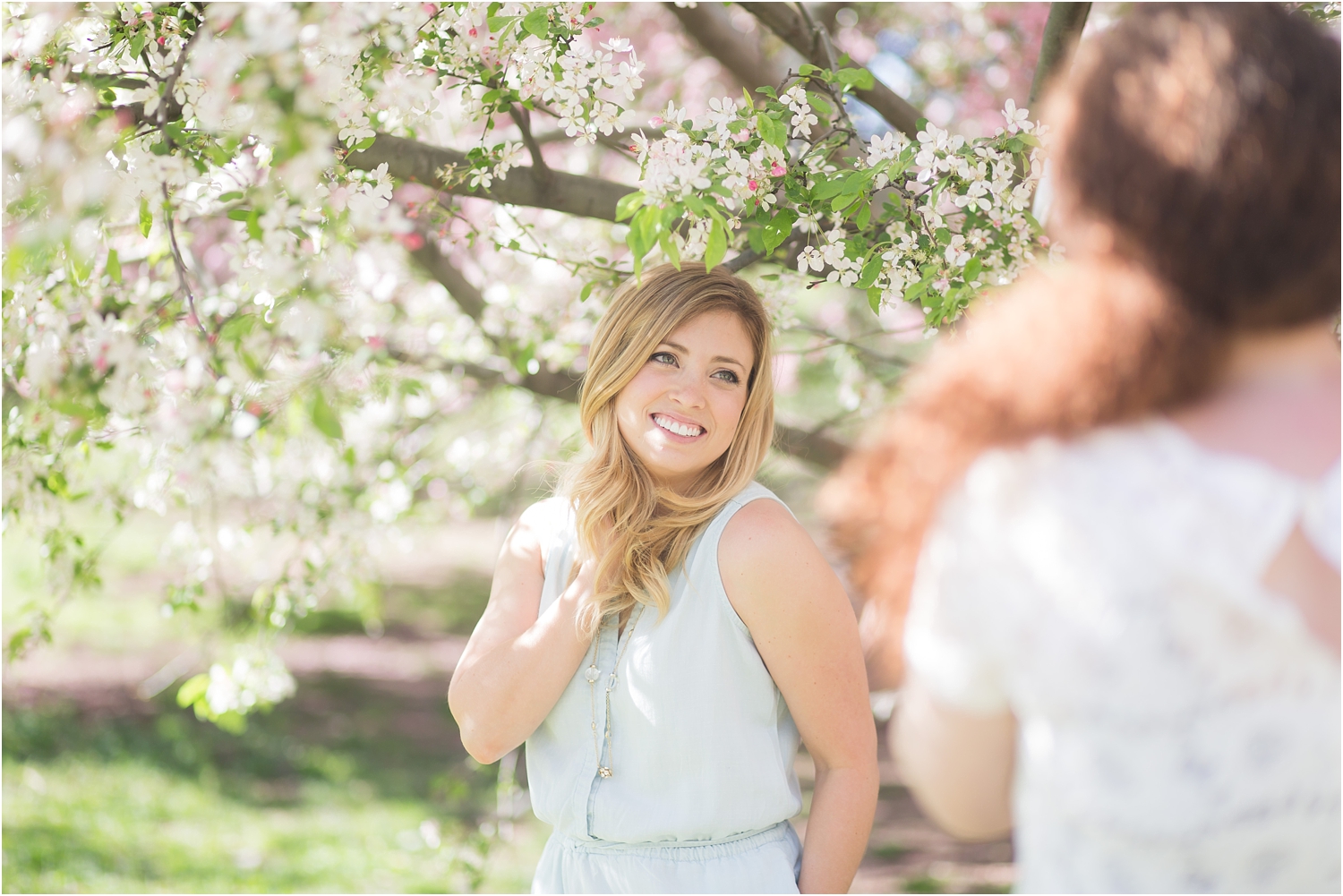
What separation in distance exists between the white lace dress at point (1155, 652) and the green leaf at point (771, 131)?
1.23 meters

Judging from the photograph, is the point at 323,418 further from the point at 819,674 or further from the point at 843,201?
the point at 843,201

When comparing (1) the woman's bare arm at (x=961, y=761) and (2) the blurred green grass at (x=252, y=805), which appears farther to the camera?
(2) the blurred green grass at (x=252, y=805)

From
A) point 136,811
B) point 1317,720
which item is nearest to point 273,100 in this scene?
point 1317,720

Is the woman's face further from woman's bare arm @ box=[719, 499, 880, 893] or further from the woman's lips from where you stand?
woman's bare arm @ box=[719, 499, 880, 893]

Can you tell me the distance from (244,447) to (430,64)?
49.1 inches

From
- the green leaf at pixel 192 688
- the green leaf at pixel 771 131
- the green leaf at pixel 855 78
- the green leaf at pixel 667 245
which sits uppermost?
the green leaf at pixel 855 78

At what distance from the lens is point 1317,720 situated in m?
1.17

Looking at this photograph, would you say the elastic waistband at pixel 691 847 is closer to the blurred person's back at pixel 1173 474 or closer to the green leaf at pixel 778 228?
the blurred person's back at pixel 1173 474

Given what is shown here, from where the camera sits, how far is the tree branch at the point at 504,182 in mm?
2602

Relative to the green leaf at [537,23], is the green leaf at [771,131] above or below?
below

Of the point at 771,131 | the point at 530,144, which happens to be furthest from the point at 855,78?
the point at 530,144

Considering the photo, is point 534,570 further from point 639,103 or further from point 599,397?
point 639,103

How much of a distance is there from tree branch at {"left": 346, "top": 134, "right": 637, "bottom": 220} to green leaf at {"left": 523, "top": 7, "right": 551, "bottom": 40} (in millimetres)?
437

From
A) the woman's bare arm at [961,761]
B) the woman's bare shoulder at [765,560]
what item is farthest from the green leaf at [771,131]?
the woman's bare arm at [961,761]
